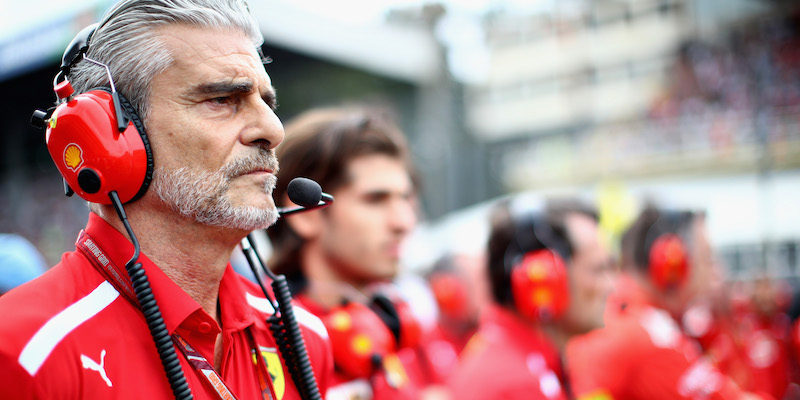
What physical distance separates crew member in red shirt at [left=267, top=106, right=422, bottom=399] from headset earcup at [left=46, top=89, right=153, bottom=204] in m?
1.30

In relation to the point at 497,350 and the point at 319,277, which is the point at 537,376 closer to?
the point at 497,350

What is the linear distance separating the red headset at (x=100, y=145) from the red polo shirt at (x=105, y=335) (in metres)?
0.11

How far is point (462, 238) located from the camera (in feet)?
35.6

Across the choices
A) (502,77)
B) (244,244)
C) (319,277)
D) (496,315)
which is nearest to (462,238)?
(496,315)

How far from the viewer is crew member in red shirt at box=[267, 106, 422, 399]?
270cm

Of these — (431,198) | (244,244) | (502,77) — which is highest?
(244,244)

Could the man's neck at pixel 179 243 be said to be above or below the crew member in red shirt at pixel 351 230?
above

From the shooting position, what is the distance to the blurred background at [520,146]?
1116 centimetres

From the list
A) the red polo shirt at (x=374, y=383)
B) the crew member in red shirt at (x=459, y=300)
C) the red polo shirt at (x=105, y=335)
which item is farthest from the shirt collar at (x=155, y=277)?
the crew member in red shirt at (x=459, y=300)

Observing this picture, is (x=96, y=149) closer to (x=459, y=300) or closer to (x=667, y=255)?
(x=667, y=255)

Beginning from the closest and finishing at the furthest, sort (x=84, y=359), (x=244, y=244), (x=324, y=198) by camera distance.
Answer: (x=84, y=359) → (x=324, y=198) → (x=244, y=244)

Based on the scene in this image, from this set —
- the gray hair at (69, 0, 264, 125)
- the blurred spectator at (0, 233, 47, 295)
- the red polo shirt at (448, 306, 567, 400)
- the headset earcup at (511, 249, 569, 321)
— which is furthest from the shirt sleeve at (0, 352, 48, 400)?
the headset earcup at (511, 249, 569, 321)

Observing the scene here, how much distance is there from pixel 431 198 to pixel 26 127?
28.6 ft

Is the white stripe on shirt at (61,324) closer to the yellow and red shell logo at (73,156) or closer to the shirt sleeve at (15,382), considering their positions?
the shirt sleeve at (15,382)
